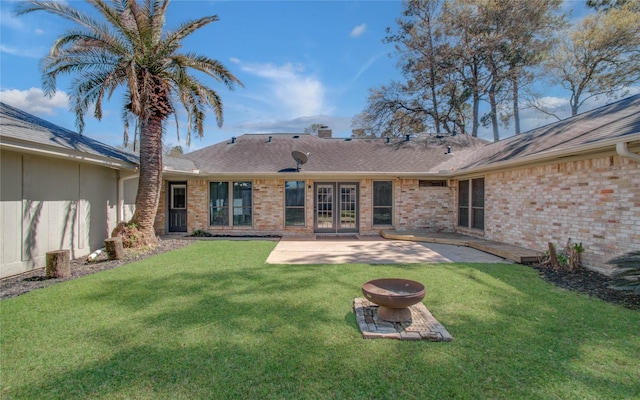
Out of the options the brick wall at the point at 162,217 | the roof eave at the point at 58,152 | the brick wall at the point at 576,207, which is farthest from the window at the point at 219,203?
the brick wall at the point at 576,207

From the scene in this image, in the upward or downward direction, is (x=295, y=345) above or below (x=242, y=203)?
below

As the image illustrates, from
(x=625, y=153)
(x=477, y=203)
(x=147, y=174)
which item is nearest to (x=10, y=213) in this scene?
(x=147, y=174)

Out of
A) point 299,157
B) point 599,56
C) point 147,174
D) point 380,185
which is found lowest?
point 380,185

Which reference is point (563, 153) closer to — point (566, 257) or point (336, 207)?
point (566, 257)

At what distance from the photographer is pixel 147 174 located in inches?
330

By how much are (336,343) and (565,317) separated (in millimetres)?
3091

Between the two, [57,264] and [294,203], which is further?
[294,203]

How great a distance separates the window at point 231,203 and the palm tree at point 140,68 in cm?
310

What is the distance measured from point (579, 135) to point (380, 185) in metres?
6.12

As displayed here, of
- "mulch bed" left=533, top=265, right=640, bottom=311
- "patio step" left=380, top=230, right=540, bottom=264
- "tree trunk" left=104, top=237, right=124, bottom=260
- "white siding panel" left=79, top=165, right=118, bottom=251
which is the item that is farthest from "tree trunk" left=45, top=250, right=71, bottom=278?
"mulch bed" left=533, top=265, right=640, bottom=311

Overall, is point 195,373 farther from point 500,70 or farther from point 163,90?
point 500,70

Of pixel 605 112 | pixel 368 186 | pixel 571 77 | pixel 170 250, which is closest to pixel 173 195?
pixel 170 250

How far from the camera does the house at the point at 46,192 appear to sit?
5.72 m

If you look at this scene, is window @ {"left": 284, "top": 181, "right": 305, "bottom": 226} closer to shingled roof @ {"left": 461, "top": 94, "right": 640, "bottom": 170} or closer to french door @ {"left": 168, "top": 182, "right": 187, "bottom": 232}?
french door @ {"left": 168, "top": 182, "right": 187, "bottom": 232}
